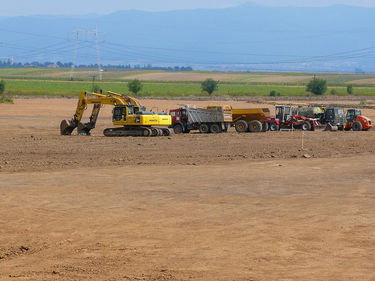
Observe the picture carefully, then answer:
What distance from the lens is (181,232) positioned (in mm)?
15086

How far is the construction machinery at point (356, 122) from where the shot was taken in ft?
154

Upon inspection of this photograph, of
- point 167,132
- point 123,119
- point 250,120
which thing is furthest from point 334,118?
point 123,119

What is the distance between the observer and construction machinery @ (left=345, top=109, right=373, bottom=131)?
46.8 metres

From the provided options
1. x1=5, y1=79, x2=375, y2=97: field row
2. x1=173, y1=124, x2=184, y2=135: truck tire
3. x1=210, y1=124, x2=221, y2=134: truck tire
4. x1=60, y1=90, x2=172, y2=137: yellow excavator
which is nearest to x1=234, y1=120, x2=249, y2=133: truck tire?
x1=210, y1=124, x2=221, y2=134: truck tire

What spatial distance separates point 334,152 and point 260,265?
773 inches

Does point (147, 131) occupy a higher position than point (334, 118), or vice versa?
point (334, 118)

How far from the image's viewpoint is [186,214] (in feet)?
56.0

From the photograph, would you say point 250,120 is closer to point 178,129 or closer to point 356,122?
point 178,129

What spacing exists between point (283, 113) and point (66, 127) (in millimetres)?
14002

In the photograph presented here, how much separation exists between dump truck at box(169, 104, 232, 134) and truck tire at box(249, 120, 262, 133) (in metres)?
→ 1.46

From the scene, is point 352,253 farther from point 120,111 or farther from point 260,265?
point 120,111

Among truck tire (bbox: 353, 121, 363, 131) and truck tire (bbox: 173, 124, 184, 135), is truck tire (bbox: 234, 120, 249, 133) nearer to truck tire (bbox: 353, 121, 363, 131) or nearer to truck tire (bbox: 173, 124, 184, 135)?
truck tire (bbox: 173, 124, 184, 135)

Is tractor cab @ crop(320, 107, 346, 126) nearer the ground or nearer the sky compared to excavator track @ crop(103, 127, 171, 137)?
nearer the sky

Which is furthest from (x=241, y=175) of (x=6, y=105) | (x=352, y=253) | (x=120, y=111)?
(x=6, y=105)
